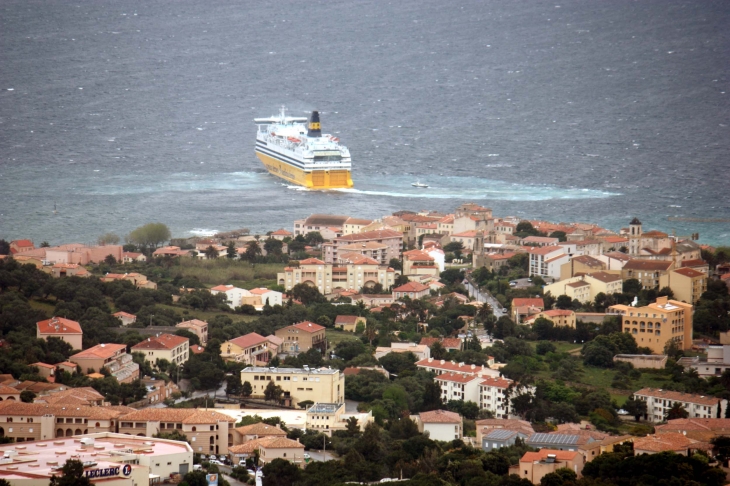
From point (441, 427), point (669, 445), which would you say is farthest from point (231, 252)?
point (669, 445)

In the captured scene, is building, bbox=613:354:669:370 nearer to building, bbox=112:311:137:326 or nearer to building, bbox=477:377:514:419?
building, bbox=477:377:514:419

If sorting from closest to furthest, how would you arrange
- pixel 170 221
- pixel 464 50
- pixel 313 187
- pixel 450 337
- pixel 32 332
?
pixel 32 332
pixel 450 337
pixel 170 221
pixel 313 187
pixel 464 50

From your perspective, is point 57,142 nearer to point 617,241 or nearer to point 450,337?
point 617,241

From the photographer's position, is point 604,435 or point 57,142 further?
point 57,142

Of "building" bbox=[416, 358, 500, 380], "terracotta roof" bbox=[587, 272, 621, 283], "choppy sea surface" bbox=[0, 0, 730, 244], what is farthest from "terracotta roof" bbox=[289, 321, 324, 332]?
"choppy sea surface" bbox=[0, 0, 730, 244]

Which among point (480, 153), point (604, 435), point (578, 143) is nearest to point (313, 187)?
point (480, 153)
